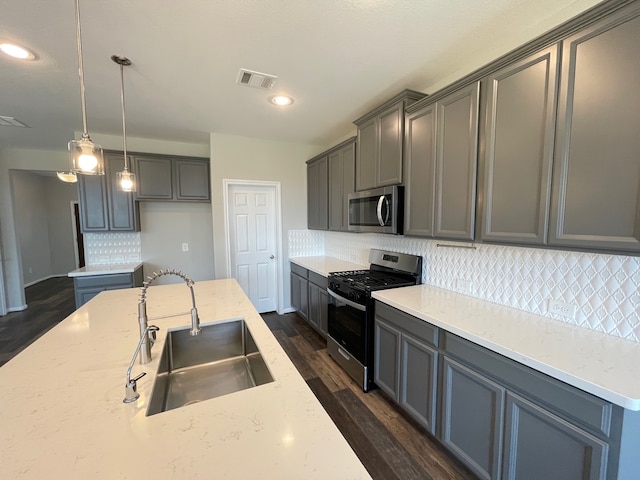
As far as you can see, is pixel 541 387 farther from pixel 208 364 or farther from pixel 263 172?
pixel 263 172

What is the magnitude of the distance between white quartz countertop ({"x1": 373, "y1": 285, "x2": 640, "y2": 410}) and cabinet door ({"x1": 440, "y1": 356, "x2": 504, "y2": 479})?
23 cm

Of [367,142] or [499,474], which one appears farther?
[367,142]

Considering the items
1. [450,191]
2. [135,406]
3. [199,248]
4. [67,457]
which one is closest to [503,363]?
[450,191]

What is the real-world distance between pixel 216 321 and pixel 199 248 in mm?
3045

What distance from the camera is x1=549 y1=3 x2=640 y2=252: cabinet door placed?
1107 millimetres

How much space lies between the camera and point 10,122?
3.14 meters

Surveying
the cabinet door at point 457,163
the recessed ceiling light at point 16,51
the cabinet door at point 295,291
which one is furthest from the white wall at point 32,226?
the cabinet door at point 457,163

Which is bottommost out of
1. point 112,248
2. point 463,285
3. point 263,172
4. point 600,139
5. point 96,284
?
point 96,284

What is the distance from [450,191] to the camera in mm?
1876

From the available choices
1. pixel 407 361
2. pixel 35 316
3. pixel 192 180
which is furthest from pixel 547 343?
pixel 35 316

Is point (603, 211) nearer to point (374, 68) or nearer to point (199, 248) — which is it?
point (374, 68)

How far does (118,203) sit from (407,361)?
398 centimetres

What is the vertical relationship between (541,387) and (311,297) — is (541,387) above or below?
above

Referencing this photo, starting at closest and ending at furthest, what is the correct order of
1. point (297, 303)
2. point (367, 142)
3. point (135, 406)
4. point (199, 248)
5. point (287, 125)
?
point (135, 406), point (367, 142), point (287, 125), point (297, 303), point (199, 248)
